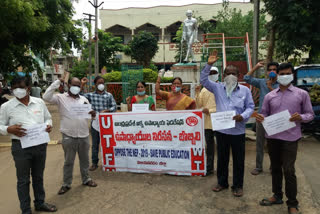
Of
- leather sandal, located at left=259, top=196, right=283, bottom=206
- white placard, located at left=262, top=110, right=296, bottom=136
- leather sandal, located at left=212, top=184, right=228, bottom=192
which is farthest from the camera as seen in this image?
leather sandal, located at left=212, top=184, right=228, bottom=192

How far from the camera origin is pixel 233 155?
3762 mm

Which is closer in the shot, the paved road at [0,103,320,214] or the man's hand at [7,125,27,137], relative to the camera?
the man's hand at [7,125,27,137]

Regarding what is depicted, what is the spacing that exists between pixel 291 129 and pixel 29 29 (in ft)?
26.3

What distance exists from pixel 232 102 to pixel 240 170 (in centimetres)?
97

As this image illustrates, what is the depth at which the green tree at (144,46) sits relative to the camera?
2800 centimetres

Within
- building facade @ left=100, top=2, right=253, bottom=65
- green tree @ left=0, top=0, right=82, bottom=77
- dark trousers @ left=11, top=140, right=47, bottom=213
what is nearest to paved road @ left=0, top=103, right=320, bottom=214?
dark trousers @ left=11, top=140, right=47, bottom=213

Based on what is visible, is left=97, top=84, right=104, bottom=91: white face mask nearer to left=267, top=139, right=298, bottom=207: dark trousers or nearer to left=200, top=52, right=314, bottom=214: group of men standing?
left=200, top=52, right=314, bottom=214: group of men standing

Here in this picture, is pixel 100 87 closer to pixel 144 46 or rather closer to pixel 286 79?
pixel 286 79

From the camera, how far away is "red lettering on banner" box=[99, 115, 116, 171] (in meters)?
Answer: 4.85

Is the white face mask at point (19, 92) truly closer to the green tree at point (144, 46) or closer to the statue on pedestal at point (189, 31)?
the statue on pedestal at point (189, 31)

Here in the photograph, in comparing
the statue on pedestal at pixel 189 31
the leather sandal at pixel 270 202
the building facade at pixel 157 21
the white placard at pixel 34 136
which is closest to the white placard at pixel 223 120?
the leather sandal at pixel 270 202

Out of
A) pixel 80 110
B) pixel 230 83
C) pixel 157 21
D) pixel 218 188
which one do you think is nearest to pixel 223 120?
pixel 230 83

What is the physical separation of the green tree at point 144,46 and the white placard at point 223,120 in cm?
2534

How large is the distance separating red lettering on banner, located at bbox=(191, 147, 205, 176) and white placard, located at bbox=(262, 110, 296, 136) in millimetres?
1368
